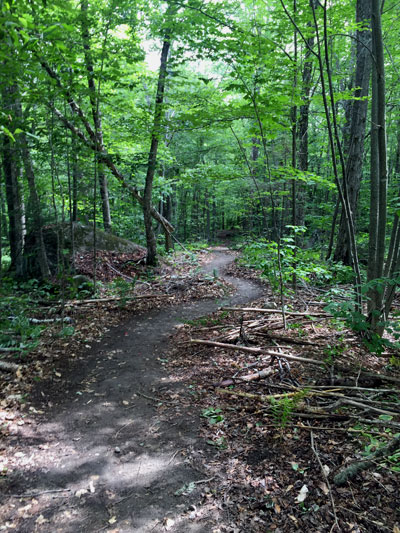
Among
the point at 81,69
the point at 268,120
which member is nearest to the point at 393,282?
the point at 268,120

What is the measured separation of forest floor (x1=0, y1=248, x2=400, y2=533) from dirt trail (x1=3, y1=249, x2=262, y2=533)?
0.04ft

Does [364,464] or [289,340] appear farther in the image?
[289,340]

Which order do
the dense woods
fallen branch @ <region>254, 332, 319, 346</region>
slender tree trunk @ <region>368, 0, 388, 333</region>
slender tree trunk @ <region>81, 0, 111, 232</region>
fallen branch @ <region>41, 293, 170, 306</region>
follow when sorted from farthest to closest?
fallen branch @ <region>41, 293, 170, 306</region>, slender tree trunk @ <region>81, 0, 111, 232</region>, fallen branch @ <region>254, 332, 319, 346</region>, the dense woods, slender tree trunk @ <region>368, 0, 388, 333</region>

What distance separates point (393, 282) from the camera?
11.8 feet

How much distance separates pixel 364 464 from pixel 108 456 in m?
2.46

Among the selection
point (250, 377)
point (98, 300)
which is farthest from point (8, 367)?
point (250, 377)

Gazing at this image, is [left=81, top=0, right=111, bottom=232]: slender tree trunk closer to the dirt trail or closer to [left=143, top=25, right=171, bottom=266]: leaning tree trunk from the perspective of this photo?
[left=143, top=25, right=171, bottom=266]: leaning tree trunk

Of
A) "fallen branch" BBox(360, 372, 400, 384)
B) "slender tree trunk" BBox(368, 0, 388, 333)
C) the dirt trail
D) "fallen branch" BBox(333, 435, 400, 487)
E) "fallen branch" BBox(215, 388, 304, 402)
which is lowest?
Result: the dirt trail

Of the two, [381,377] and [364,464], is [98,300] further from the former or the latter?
[364,464]

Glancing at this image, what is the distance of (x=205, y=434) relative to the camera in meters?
3.43

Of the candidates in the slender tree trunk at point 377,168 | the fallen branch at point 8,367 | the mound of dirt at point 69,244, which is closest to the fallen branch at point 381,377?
the slender tree trunk at point 377,168

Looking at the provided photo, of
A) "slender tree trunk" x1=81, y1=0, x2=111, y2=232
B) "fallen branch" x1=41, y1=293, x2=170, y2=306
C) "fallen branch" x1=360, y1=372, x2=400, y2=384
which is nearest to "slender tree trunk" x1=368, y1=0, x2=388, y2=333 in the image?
"fallen branch" x1=360, y1=372, x2=400, y2=384

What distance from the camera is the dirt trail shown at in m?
2.52

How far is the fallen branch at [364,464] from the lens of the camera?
251 cm
